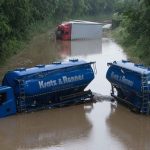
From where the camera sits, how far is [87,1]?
260ft

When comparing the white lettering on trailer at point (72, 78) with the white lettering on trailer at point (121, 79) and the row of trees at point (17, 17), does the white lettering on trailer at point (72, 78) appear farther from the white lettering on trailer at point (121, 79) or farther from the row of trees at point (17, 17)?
the row of trees at point (17, 17)

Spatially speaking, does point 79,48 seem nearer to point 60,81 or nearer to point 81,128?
point 60,81

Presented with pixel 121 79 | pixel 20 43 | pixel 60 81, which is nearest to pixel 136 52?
pixel 20 43

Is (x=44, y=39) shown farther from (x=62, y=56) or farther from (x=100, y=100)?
(x=100, y=100)

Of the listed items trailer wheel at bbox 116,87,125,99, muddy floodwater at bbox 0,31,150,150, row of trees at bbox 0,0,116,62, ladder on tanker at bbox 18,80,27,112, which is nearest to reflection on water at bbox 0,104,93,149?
muddy floodwater at bbox 0,31,150,150

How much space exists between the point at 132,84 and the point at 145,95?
743mm

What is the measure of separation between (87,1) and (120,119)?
2473 inches

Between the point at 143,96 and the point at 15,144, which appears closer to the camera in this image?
the point at 15,144

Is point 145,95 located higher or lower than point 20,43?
higher

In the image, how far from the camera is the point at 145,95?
17891mm

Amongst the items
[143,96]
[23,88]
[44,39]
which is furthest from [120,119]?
[44,39]

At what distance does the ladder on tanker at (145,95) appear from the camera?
17.7 meters

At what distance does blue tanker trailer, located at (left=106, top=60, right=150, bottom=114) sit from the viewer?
17.8 m

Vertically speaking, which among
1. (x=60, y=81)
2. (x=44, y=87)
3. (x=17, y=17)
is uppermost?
(x=17, y=17)
